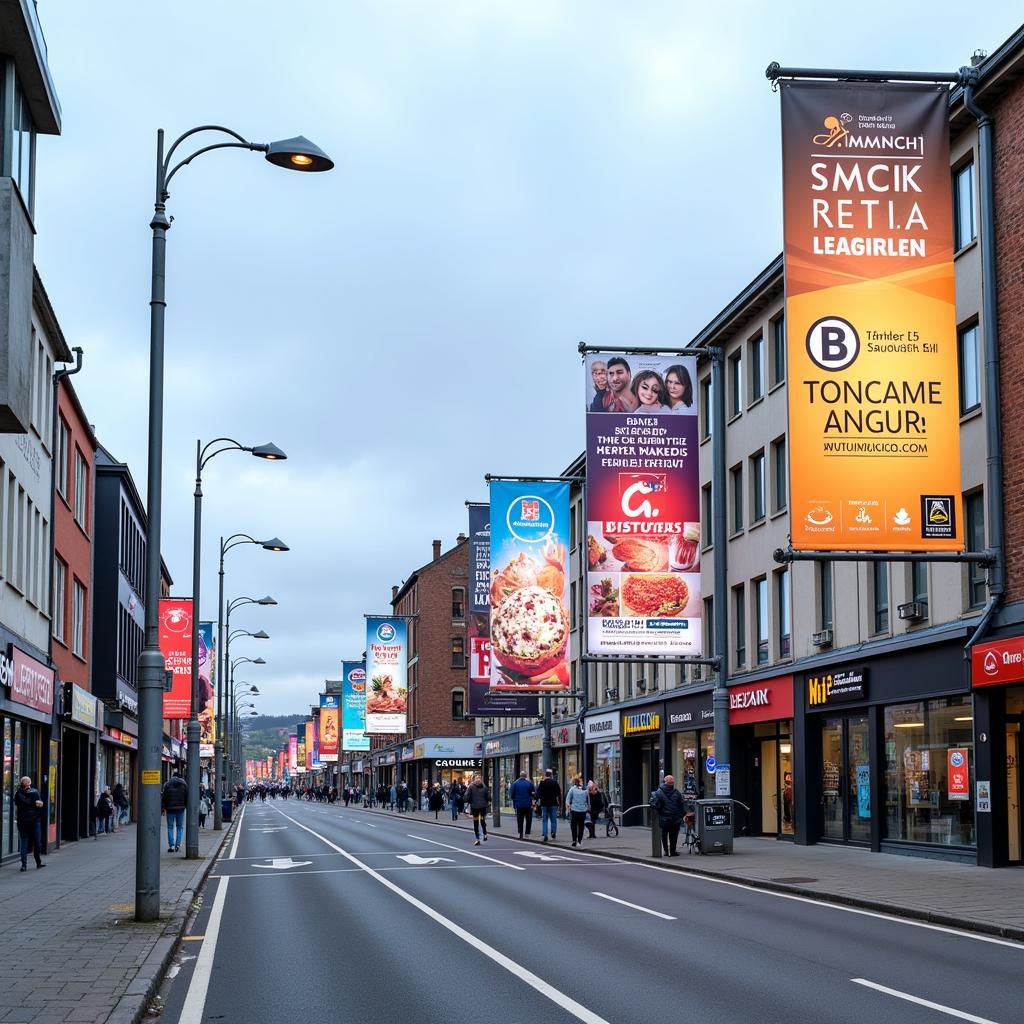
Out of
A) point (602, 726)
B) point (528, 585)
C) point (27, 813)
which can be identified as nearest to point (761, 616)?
point (528, 585)

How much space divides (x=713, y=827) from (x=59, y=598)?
19694 millimetres

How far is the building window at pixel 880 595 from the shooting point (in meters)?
A: 30.7

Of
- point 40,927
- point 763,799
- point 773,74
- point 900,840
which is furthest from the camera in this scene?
point 763,799

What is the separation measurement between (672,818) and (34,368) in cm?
1787

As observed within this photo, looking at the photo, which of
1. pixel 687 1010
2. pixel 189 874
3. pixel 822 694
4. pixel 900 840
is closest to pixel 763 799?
pixel 822 694

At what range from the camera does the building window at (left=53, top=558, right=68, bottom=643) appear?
38.9m

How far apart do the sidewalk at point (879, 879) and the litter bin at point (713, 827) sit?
319 millimetres

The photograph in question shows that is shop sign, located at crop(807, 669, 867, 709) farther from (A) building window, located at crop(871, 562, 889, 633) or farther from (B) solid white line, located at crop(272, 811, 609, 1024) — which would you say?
(B) solid white line, located at crop(272, 811, 609, 1024)

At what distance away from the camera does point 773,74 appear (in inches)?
852

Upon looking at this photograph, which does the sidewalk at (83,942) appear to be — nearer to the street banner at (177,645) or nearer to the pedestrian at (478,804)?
the pedestrian at (478,804)

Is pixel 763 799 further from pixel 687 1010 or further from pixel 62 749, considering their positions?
pixel 687 1010

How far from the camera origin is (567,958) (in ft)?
45.8

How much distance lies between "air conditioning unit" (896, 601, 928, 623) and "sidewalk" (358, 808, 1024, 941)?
4663mm

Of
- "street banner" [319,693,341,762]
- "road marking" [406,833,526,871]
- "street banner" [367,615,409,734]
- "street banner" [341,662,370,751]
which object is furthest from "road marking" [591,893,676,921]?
"street banner" [319,693,341,762]
